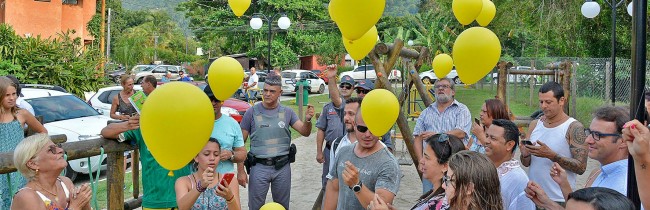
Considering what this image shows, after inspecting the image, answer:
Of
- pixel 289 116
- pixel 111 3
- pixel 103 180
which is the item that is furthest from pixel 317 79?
pixel 111 3

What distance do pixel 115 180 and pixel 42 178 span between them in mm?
876

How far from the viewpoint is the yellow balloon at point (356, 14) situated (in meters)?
3.32

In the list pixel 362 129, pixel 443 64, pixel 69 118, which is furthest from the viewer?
pixel 69 118

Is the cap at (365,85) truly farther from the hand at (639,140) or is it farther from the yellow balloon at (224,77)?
the hand at (639,140)

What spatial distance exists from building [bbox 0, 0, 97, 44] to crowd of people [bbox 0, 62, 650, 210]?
67.1 ft

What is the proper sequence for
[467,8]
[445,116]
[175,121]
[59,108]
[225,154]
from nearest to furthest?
[175,121]
[225,154]
[467,8]
[445,116]
[59,108]

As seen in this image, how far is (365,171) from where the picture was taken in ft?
12.4

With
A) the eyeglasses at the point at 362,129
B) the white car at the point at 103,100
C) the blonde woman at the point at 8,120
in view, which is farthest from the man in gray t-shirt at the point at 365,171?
the white car at the point at 103,100

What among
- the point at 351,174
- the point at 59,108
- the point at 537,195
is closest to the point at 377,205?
the point at 351,174

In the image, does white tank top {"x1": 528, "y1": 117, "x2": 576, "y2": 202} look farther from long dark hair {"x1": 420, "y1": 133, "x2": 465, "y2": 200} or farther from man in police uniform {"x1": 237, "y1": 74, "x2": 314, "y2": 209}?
man in police uniform {"x1": 237, "y1": 74, "x2": 314, "y2": 209}

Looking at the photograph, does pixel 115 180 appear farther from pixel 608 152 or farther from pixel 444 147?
pixel 608 152

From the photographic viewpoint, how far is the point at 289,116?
18.7 ft

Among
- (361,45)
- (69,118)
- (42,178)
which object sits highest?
(361,45)

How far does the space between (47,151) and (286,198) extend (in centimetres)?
262
